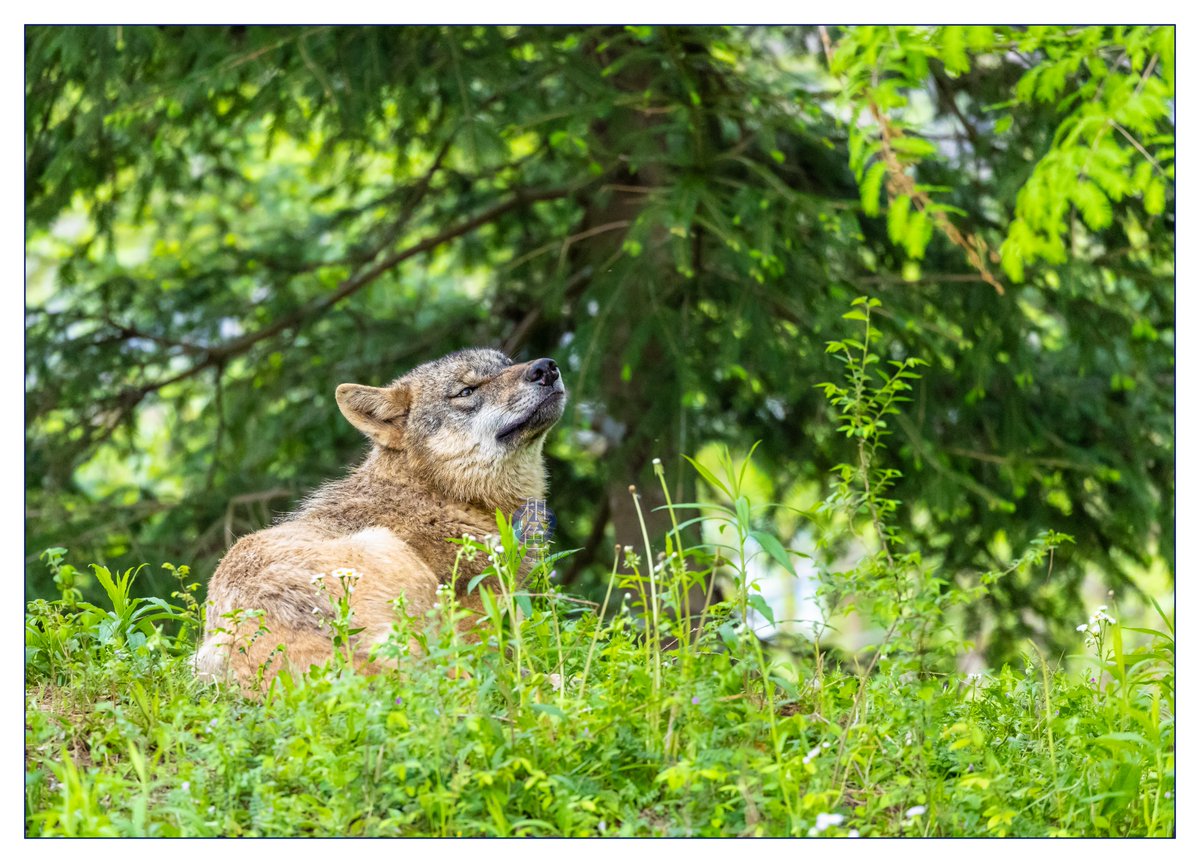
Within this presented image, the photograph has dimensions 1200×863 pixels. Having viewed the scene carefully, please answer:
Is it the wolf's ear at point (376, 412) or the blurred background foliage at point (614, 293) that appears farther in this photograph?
the blurred background foliage at point (614, 293)

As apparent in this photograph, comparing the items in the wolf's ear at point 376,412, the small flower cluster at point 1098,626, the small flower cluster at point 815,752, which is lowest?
the small flower cluster at point 1098,626

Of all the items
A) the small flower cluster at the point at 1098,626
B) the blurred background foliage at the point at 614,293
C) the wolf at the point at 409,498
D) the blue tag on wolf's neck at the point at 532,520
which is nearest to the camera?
the small flower cluster at the point at 1098,626

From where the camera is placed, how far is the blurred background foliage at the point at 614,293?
21.6ft

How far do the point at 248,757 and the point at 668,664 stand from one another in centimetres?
122

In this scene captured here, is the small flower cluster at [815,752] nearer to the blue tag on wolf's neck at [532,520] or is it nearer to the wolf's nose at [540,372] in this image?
the blue tag on wolf's neck at [532,520]

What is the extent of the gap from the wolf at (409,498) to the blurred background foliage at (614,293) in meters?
1.04

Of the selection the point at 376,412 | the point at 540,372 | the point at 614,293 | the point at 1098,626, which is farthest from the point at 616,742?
the point at 614,293

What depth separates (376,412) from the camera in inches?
236

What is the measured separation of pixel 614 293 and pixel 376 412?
176cm

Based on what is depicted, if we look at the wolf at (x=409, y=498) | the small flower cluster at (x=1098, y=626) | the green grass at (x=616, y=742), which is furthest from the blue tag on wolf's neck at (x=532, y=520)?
the small flower cluster at (x=1098, y=626)

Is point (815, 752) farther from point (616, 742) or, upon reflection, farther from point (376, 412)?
point (376, 412)

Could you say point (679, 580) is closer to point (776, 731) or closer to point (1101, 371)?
point (776, 731)

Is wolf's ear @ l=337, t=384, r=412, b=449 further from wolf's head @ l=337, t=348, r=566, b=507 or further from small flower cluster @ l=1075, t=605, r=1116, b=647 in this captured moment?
small flower cluster @ l=1075, t=605, r=1116, b=647
